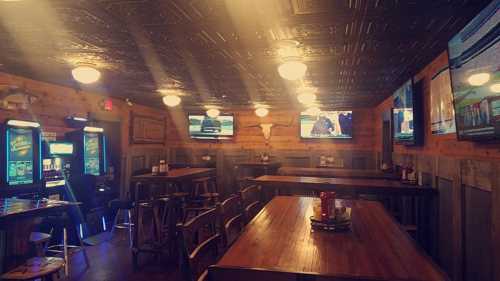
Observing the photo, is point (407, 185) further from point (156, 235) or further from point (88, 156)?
point (88, 156)

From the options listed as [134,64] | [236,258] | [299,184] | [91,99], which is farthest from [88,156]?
[236,258]

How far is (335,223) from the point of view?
83.8 inches

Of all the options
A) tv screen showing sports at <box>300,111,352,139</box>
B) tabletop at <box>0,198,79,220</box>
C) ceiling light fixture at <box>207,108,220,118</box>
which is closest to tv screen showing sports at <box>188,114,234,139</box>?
ceiling light fixture at <box>207,108,220,118</box>

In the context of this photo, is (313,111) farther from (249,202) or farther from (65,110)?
(249,202)

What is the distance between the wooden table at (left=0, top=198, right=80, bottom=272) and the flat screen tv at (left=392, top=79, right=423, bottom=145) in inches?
156

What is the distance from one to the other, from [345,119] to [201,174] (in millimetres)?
4145

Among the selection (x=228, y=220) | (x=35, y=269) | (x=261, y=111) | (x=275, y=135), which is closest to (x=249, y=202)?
(x=228, y=220)

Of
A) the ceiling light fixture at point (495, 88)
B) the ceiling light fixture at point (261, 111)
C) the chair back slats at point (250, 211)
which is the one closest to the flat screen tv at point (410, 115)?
the ceiling light fixture at point (495, 88)

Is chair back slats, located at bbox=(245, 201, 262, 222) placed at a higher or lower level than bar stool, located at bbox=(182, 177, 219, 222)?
higher

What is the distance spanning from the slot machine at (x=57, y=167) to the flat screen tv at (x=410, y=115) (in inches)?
188

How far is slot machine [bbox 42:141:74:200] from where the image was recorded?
4.47 meters

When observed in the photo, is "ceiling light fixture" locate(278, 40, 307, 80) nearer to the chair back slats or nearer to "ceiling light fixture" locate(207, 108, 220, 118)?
the chair back slats

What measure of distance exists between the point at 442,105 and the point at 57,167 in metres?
4.88

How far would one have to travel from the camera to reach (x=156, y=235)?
415cm
